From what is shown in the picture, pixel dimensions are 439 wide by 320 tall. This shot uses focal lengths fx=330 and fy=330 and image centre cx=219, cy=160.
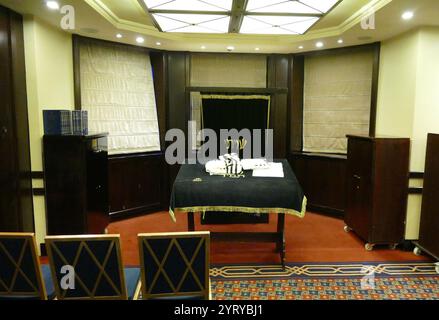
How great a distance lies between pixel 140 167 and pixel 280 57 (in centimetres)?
289

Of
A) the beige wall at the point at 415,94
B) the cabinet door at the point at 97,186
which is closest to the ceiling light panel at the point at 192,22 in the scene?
the cabinet door at the point at 97,186

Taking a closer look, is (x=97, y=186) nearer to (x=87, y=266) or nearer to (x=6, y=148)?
(x=6, y=148)

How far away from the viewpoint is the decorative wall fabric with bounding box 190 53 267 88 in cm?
561

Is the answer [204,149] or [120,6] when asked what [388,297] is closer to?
[204,149]

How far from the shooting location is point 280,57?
17.8 ft

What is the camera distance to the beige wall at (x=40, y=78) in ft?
11.5

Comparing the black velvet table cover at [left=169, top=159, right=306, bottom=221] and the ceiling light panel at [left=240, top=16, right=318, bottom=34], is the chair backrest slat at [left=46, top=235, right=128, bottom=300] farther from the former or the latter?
the ceiling light panel at [left=240, top=16, right=318, bottom=34]

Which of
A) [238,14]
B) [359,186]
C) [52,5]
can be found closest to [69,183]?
[52,5]

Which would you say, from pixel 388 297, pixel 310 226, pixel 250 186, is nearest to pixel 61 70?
pixel 250 186

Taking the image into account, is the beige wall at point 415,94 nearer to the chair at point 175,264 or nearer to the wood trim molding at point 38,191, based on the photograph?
the chair at point 175,264

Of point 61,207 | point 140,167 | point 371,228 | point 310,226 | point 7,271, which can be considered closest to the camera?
point 7,271

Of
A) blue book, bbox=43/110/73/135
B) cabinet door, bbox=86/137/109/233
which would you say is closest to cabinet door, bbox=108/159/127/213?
cabinet door, bbox=86/137/109/233

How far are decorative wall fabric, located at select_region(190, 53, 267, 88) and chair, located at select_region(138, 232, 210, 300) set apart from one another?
13.5ft

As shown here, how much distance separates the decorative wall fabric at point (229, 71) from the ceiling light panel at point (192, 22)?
5.79ft
